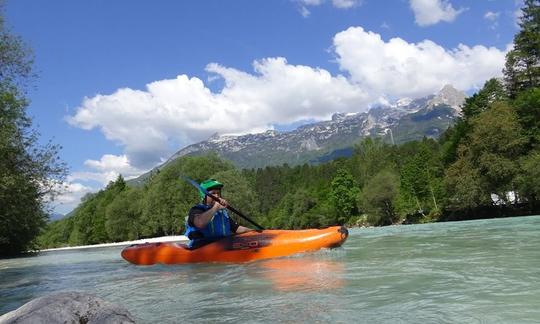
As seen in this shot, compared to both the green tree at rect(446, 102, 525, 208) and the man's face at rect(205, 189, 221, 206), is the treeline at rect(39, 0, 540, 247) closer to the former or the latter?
the green tree at rect(446, 102, 525, 208)

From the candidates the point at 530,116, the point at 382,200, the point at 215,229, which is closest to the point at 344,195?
the point at 382,200

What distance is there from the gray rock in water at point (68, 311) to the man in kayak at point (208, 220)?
245 inches

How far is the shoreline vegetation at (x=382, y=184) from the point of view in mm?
21475

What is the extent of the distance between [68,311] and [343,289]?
358 cm

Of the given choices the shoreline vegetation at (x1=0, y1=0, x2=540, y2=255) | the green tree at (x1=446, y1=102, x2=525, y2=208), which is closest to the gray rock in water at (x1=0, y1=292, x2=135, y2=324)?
the shoreline vegetation at (x1=0, y1=0, x2=540, y2=255)

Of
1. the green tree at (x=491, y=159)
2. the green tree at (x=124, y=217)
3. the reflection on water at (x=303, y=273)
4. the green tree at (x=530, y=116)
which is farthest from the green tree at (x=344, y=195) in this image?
the reflection on water at (x=303, y=273)

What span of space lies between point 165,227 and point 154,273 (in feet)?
140

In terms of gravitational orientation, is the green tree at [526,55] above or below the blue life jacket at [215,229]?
above

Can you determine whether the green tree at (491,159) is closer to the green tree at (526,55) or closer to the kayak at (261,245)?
the green tree at (526,55)

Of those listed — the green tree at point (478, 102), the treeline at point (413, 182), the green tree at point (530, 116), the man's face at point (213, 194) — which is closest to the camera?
the man's face at point (213, 194)

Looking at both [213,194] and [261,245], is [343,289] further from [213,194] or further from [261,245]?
[213,194]

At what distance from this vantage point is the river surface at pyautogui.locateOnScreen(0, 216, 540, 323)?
466cm

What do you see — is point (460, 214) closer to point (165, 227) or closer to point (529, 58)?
point (529, 58)

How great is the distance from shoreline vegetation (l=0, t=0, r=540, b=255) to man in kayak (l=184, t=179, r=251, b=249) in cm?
628
